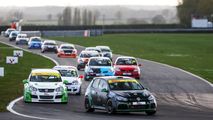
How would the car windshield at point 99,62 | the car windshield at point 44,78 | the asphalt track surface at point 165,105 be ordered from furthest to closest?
the car windshield at point 99,62, the car windshield at point 44,78, the asphalt track surface at point 165,105

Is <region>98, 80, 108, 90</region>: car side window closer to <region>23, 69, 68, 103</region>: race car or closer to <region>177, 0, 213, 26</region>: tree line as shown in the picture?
<region>23, 69, 68, 103</region>: race car

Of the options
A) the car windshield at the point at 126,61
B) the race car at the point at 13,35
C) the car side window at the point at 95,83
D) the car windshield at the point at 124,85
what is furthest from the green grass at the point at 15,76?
the race car at the point at 13,35

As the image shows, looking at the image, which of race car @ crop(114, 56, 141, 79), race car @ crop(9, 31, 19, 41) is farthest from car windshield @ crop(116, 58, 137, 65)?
race car @ crop(9, 31, 19, 41)

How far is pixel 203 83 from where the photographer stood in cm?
4047

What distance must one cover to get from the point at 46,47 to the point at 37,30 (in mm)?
48169

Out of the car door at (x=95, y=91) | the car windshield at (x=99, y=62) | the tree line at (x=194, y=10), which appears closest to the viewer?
the car door at (x=95, y=91)

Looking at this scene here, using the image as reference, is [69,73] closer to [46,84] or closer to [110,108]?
[46,84]

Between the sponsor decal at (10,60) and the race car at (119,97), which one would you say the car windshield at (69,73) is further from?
the sponsor decal at (10,60)

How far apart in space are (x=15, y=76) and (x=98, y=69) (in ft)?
16.9

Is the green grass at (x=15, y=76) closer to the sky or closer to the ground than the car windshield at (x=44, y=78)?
Answer: closer to the ground

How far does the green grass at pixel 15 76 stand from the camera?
30766 mm

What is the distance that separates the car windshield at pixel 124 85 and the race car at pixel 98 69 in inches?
683

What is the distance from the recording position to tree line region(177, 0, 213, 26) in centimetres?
15850

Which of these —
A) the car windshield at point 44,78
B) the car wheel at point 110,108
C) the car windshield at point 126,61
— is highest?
the car windshield at point 44,78
